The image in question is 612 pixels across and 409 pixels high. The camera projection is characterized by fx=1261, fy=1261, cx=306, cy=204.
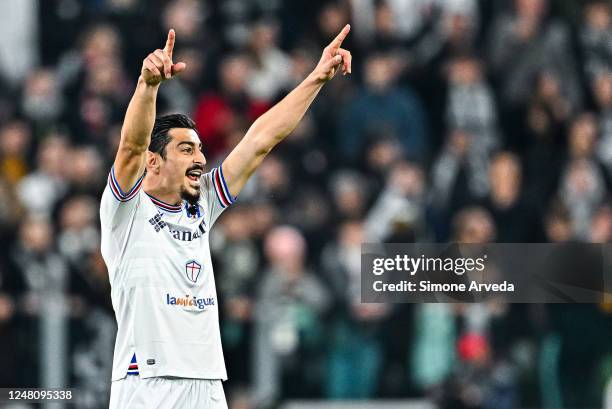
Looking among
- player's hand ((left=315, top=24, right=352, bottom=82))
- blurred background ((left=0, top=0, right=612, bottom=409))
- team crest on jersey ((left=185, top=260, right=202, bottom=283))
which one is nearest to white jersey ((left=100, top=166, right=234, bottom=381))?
team crest on jersey ((left=185, top=260, right=202, bottom=283))

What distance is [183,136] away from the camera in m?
6.01

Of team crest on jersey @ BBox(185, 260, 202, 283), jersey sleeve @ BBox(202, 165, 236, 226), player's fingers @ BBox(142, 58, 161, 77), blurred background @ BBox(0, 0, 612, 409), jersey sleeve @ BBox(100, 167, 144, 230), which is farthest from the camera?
blurred background @ BBox(0, 0, 612, 409)

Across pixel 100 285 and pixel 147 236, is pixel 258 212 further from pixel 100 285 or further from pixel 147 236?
pixel 147 236

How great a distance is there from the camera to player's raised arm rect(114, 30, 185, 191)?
5.32 metres

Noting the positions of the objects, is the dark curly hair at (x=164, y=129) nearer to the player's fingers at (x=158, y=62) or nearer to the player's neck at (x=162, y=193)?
the player's neck at (x=162, y=193)

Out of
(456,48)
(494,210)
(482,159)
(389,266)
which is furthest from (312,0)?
(389,266)

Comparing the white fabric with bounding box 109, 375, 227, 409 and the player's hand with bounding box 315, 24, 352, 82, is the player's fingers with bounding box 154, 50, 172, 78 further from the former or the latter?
the white fabric with bounding box 109, 375, 227, 409

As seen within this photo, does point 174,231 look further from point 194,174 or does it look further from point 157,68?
point 157,68

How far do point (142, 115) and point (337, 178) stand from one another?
18.7 ft

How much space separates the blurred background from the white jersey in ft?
10.9

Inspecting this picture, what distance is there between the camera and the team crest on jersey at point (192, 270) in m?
5.86

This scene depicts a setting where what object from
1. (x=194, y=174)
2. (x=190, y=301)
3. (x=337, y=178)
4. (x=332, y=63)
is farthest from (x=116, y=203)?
(x=337, y=178)

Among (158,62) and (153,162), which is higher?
(158,62)

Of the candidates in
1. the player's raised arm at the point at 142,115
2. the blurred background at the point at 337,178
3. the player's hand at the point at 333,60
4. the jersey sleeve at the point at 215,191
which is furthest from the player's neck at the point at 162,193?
the blurred background at the point at 337,178
